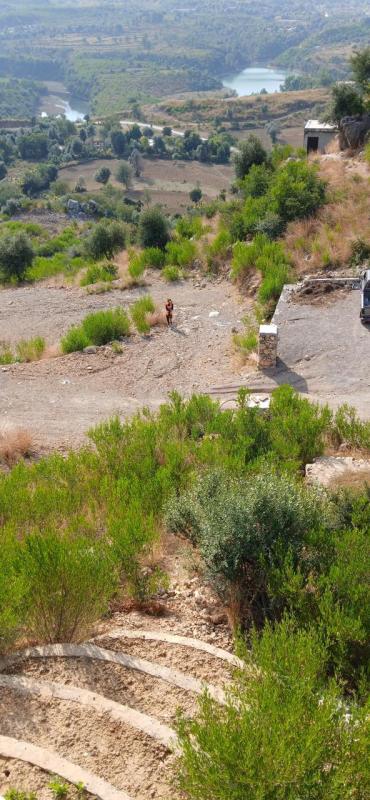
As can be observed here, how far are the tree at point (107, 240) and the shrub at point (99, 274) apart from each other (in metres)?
3.69

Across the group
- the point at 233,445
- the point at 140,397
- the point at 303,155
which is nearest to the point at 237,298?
the point at 140,397

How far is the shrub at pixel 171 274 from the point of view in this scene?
1944 cm

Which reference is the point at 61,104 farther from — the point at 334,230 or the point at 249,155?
the point at 334,230

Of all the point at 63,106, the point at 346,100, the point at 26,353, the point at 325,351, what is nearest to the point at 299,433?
the point at 325,351

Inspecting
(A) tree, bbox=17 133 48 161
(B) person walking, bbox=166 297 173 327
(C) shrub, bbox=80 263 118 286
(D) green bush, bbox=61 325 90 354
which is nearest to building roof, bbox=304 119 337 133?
(C) shrub, bbox=80 263 118 286

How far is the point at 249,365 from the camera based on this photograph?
1334cm

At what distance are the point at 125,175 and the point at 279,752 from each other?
8525 centimetres

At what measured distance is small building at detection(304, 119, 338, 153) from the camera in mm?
26172

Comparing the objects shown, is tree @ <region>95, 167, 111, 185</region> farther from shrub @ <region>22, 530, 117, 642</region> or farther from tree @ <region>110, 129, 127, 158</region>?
shrub @ <region>22, 530, 117, 642</region>

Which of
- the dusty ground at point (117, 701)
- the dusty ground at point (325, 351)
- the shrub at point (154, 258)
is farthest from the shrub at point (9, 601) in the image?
the shrub at point (154, 258)

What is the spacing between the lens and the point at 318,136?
26516 mm

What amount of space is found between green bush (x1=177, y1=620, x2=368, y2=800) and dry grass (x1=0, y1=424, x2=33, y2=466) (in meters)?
7.05

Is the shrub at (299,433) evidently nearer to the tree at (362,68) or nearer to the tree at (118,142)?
the tree at (362,68)

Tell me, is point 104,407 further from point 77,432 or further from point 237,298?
point 237,298
